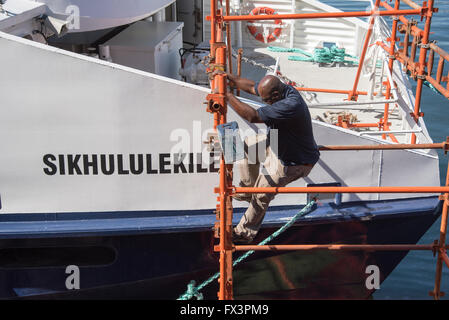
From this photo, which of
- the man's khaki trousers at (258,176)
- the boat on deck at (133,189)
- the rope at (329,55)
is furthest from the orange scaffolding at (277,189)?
the rope at (329,55)

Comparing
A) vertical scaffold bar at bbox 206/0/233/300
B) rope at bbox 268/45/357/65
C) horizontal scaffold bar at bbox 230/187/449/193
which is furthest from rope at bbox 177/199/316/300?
rope at bbox 268/45/357/65

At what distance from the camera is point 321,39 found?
30.1 ft

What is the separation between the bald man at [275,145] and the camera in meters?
3.94

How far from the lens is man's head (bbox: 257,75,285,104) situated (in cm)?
394

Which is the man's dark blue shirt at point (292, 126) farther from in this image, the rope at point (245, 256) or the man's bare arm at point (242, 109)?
the rope at point (245, 256)

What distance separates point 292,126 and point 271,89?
295 millimetres

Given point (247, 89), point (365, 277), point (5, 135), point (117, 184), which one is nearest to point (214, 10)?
point (247, 89)

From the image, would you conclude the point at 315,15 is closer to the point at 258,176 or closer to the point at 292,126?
the point at 292,126

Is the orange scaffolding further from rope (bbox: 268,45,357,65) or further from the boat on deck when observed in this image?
rope (bbox: 268,45,357,65)

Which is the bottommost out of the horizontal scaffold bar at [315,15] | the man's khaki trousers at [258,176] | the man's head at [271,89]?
the man's khaki trousers at [258,176]

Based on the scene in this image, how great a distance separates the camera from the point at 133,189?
4.61 meters

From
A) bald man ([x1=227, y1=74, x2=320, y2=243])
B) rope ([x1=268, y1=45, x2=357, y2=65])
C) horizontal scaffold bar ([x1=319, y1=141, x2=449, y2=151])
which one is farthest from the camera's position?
rope ([x1=268, y1=45, x2=357, y2=65])

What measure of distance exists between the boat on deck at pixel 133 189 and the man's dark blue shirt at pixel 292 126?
1.40ft

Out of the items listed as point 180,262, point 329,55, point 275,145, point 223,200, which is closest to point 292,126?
point 275,145
